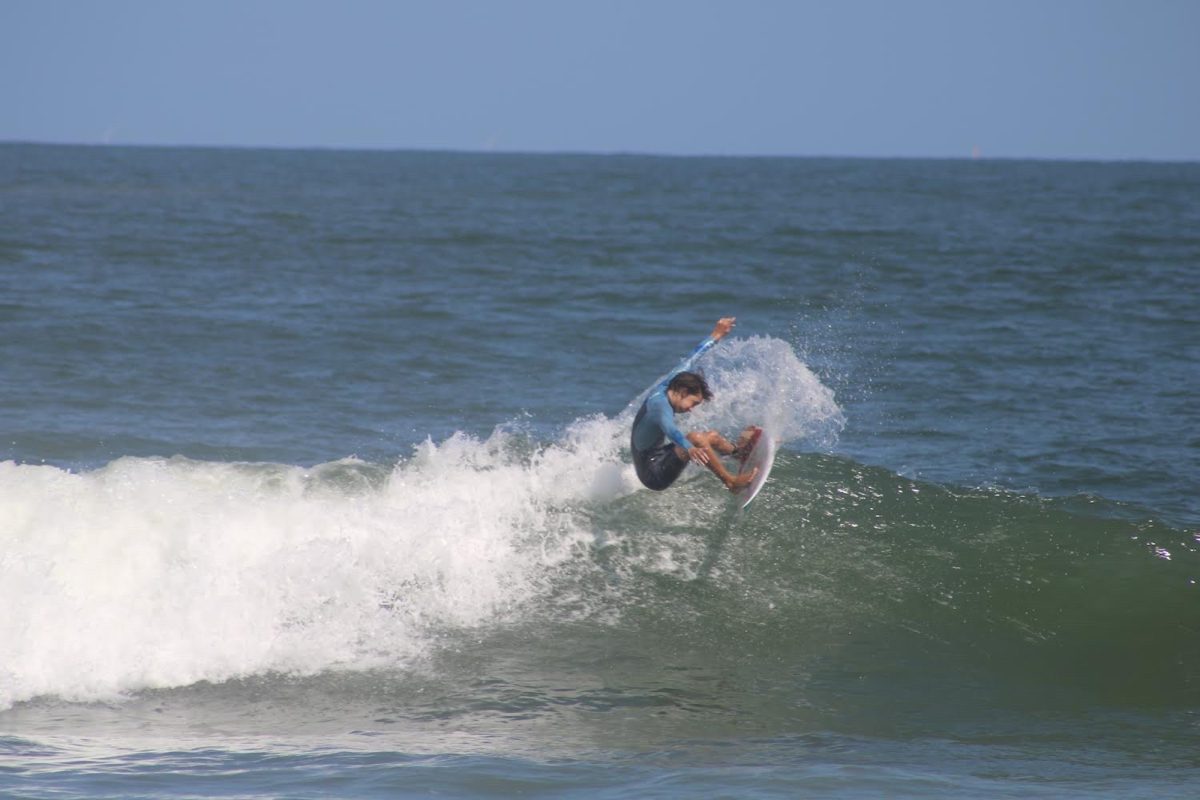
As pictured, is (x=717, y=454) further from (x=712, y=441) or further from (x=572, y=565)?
(x=572, y=565)

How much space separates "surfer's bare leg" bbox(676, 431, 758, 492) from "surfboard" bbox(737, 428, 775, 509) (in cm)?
5

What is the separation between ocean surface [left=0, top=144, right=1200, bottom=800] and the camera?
7.09m

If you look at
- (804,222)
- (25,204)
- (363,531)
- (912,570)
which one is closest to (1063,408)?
(912,570)

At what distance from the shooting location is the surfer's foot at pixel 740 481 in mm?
9602

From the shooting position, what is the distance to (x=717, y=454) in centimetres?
983

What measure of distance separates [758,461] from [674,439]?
102cm

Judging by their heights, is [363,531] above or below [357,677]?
above

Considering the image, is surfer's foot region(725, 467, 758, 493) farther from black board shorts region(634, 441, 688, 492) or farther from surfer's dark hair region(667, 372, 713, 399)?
surfer's dark hair region(667, 372, 713, 399)

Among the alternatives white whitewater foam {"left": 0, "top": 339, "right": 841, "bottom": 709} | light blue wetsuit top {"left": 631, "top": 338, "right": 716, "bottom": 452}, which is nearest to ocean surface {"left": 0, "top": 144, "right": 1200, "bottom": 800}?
white whitewater foam {"left": 0, "top": 339, "right": 841, "bottom": 709}

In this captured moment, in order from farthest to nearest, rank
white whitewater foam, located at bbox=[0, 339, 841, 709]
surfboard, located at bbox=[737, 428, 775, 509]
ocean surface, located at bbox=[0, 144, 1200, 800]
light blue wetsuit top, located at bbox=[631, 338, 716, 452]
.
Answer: surfboard, located at bbox=[737, 428, 775, 509], light blue wetsuit top, located at bbox=[631, 338, 716, 452], white whitewater foam, located at bbox=[0, 339, 841, 709], ocean surface, located at bbox=[0, 144, 1200, 800]

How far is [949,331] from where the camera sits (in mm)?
20266

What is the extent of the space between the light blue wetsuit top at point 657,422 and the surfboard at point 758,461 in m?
0.79

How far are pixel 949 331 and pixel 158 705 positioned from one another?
49.6 feet

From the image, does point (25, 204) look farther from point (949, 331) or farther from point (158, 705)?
point (158, 705)
